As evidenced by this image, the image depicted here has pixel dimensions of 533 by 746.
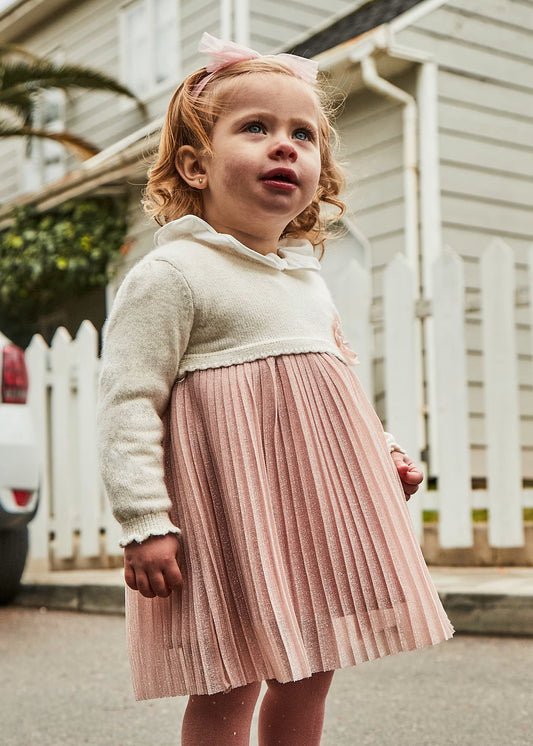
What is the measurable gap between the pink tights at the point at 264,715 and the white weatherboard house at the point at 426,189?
2.80 meters

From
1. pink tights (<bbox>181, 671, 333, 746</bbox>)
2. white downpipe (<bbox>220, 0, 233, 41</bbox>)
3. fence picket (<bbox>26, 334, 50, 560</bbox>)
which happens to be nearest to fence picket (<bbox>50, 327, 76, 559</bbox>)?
fence picket (<bbox>26, 334, 50, 560</bbox>)

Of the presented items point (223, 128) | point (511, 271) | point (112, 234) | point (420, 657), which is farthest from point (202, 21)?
point (223, 128)

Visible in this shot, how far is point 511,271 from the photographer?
4.31 m

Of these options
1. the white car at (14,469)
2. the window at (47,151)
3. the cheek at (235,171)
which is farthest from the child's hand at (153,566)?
the window at (47,151)

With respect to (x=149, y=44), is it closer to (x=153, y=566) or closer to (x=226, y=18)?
(x=226, y=18)

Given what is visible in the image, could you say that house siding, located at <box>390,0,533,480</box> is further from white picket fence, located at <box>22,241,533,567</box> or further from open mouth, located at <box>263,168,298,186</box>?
open mouth, located at <box>263,168,298,186</box>

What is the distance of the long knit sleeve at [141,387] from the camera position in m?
1.47

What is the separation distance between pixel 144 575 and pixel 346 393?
0.46 m

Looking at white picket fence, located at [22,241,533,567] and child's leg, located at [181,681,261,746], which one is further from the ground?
white picket fence, located at [22,241,533,567]

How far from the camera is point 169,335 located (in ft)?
5.05

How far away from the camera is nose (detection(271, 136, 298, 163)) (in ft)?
5.15

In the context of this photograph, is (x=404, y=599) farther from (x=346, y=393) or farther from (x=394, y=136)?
(x=394, y=136)

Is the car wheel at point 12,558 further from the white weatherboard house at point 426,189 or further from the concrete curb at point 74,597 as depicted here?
the white weatherboard house at point 426,189

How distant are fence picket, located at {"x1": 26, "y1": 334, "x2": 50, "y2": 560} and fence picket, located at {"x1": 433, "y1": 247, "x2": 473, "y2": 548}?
2.37 m
